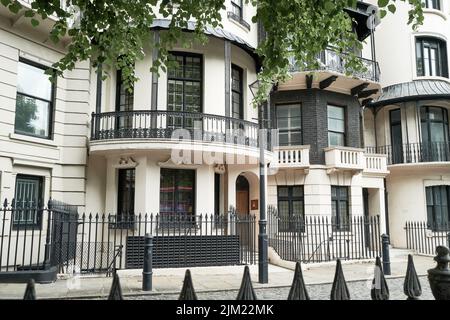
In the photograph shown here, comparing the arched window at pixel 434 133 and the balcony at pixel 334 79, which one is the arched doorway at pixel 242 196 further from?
the arched window at pixel 434 133

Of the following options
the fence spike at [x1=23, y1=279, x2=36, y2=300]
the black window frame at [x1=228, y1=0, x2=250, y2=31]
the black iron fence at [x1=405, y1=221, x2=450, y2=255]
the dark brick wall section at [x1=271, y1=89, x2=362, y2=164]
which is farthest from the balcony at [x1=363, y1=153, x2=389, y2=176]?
the fence spike at [x1=23, y1=279, x2=36, y2=300]

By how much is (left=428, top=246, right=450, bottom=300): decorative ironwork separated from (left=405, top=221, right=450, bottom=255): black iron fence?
14233 mm

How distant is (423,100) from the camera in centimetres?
1953

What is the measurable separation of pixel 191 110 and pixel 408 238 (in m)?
12.3

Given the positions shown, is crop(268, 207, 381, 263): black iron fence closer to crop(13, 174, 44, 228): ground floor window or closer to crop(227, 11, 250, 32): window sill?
crop(227, 11, 250, 32): window sill

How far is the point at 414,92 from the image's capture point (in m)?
19.5

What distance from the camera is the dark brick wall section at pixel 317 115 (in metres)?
17.1

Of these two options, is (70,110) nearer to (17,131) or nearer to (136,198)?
(17,131)

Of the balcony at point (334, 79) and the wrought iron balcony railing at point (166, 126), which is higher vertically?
the balcony at point (334, 79)

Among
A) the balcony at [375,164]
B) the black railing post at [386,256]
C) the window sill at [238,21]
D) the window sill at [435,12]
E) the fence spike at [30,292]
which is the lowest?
the black railing post at [386,256]

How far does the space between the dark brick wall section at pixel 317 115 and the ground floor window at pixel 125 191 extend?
7.27m

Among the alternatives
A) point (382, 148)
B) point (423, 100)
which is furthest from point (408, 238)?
point (423, 100)

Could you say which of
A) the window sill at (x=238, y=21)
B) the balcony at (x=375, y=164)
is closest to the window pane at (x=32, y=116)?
the window sill at (x=238, y=21)

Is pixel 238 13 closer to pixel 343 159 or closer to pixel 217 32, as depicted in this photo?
pixel 217 32
